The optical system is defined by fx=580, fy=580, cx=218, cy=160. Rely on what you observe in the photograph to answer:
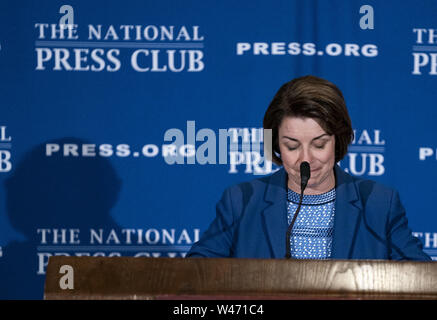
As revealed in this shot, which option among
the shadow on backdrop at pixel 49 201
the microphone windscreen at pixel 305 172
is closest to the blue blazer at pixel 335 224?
the microphone windscreen at pixel 305 172

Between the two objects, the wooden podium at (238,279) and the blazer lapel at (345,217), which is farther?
the blazer lapel at (345,217)

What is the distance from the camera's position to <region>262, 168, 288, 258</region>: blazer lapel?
1.90m

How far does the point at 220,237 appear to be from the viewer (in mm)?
1960

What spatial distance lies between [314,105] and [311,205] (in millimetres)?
341

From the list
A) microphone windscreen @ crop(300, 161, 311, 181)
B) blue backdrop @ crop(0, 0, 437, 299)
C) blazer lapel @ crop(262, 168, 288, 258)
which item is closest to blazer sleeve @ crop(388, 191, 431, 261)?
blazer lapel @ crop(262, 168, 288, 258)

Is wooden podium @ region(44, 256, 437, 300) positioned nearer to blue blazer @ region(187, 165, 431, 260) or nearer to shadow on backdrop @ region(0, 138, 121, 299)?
blue blazer @ region(187, 165, 431, 260)

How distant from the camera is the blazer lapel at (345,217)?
1.86 m

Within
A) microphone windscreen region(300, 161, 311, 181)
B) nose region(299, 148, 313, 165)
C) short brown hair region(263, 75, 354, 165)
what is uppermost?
short brown hair region(263, 75, 354, 165)

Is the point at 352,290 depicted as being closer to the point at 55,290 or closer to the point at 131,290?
the point at 131,290

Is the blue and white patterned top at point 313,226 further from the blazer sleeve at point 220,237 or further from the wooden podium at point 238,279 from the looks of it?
the wooden podium at point 238,279

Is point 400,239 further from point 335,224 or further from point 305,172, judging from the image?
point 305,172

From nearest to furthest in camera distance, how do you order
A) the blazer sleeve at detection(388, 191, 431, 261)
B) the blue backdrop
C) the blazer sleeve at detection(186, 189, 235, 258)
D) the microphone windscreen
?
1. the microphone windscreen
2. the blazer sleeve at detection(388, 191, 431, 261)
3. the blazer sleeve at detection(186, 189, 235, 258)
4. the blue backdrop

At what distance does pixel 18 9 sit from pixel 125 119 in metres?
0.76

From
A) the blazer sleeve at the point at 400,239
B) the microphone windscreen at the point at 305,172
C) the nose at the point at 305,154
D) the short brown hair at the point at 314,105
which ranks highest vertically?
the short brown hair at the point at 314,105
